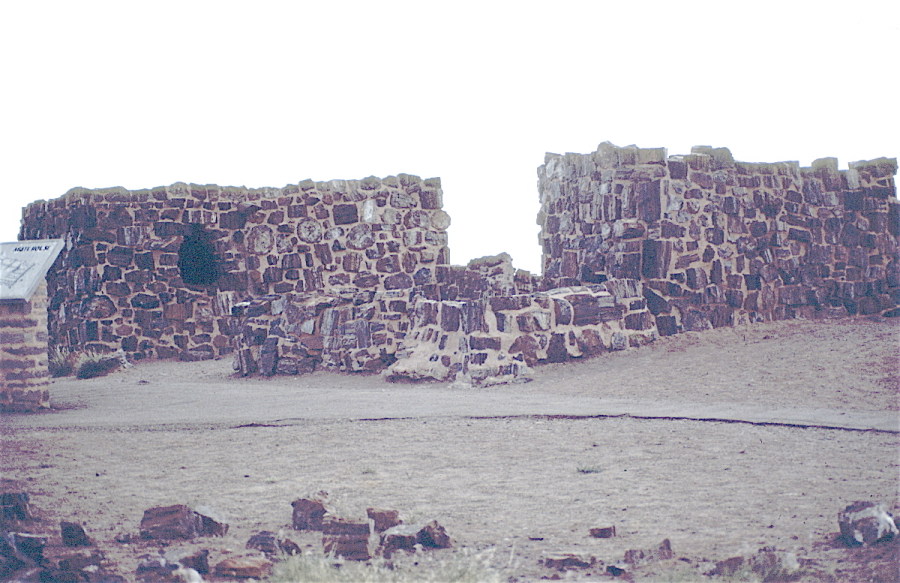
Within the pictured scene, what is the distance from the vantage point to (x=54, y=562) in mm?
4840

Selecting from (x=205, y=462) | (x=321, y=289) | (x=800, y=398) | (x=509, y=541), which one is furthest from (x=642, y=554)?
(x=321, y=289)

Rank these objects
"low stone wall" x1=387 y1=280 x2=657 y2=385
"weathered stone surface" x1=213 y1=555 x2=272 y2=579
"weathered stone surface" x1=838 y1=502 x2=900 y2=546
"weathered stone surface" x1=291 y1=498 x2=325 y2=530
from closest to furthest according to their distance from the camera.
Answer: "weathered stone surface" x1=213 y1=555 x2=272 y2=579 → "weathered stone surface" x1=838 y1=502 x2=900 y2=546 → "weathered stone surface" x1=291 y1=498 x2=325 y2=530 → "low stone wall" x1=387 y1=280 x2=657 y2=385

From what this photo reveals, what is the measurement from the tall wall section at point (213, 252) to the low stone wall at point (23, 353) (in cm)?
777

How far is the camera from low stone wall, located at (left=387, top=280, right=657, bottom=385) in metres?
11.8

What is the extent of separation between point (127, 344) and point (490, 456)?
12626mm

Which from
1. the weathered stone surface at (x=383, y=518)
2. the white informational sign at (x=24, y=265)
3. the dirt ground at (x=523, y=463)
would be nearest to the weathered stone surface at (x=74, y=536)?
the dirt ground at (x=523, y=463)

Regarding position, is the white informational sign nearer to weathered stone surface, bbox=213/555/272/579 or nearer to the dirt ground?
the dirt ground

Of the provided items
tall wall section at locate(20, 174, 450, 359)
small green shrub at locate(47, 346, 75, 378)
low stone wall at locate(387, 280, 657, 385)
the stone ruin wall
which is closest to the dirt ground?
low stone wall at locate(387, 280, 657, 385)

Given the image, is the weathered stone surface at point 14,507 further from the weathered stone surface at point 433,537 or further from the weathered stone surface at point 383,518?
the weathered stone surface at point 433,537

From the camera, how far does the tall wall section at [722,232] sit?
14000 mm

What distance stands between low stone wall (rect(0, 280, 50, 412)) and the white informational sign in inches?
4.5

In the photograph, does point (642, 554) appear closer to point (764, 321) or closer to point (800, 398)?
point (800, 398)

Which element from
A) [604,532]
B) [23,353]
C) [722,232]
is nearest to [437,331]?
[722,232]

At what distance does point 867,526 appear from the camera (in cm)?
472
